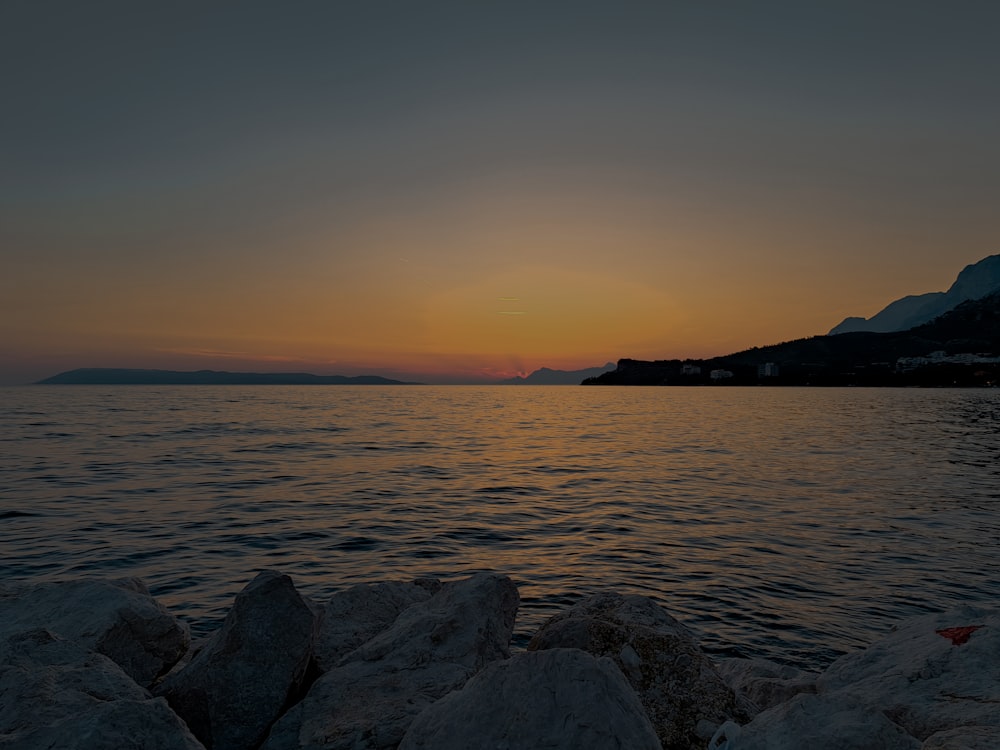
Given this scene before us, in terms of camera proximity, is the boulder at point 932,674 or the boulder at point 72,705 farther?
the boulder at point 932,674

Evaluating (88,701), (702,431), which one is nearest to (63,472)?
(88,701)

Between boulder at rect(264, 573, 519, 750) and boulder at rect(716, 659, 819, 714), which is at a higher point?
boulder at rect(264, 573, 519, 750)

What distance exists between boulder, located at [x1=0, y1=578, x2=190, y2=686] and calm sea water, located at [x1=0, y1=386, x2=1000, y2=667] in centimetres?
305

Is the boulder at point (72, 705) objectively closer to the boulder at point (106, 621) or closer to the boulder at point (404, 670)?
the boulder at point (106, 621)

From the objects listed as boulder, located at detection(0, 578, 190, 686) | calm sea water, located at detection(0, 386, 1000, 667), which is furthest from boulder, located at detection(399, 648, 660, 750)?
calm sea water, located at detection(0, 386, 1000, 667)

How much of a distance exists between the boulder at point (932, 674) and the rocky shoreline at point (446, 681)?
0.02m

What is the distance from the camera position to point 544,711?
4262 millimetres

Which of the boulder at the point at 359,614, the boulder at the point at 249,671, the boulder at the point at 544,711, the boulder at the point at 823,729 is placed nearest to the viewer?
the boulder at the point at 544,711

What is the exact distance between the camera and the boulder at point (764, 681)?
736cm

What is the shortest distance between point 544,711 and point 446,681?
2368 mm

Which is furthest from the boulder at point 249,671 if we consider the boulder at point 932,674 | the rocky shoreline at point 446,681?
the boulder at point 932,674

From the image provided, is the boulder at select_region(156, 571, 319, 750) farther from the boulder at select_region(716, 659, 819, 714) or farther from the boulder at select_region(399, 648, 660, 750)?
the boulder at select_region(716, 659, 819, 714)

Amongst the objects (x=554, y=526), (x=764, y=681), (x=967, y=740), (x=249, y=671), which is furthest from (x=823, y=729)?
(x=554, y=526)

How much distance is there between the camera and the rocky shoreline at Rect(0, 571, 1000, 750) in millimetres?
4414
